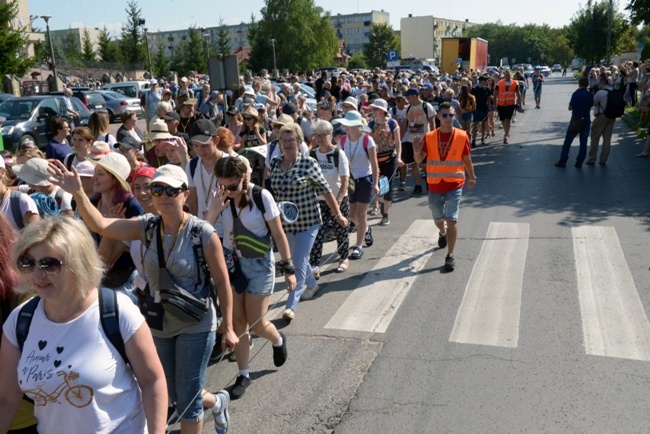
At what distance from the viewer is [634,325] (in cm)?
543

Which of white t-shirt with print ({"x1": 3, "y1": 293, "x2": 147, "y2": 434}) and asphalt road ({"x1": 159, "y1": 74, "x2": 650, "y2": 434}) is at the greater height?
white t-shirt with print ({"x1": 3, "y1": 293, "x2": 147, "y2": 434})

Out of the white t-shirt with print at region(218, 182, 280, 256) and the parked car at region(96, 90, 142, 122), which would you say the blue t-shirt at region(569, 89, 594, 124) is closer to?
the white t-shirt with print at region(218, 182, 280, 256)

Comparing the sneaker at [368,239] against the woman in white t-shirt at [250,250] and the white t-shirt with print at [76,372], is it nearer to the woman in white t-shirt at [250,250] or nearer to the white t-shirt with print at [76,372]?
the woman in white t-shirt at [250,250]

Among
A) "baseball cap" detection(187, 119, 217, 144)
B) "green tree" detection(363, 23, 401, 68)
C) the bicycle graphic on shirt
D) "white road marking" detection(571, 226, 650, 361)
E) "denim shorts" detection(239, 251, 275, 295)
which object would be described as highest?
"green tree" detection(363, 23, 401, 68)

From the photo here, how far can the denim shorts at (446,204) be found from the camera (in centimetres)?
712

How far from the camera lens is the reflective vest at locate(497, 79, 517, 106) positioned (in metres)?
16.8

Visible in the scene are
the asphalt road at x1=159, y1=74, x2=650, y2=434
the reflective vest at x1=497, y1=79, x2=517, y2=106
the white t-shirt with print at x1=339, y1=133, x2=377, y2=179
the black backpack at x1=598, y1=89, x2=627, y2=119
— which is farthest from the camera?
the reflective vest at x1=497, y1=79, x2=517, y2=106

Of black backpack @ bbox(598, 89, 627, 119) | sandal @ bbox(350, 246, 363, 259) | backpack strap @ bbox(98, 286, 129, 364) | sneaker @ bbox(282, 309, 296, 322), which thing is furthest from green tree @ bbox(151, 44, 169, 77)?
backpack strap @ bbox(98, 286, 129, 364)

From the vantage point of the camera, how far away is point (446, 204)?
7.17 meters

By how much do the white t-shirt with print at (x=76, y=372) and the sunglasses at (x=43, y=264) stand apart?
188 mm

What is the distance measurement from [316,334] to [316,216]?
43.1 inches

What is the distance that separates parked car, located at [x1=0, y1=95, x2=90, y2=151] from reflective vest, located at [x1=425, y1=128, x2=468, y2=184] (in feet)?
46.5

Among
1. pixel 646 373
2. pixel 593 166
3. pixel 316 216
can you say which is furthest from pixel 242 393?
pixel 593 166

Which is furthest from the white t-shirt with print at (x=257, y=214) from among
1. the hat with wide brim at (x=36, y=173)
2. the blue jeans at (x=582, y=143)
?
the blue jeans at (x=582, y=143)
